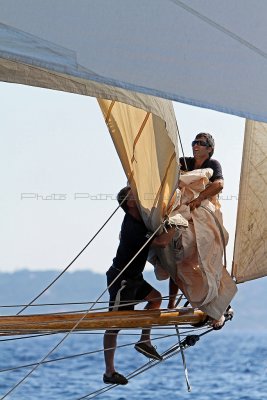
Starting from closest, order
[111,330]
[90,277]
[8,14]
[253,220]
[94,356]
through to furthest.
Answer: [8,14] → [111,330] → [253,220] → [94,356] → [90,277]

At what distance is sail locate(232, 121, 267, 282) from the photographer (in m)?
9.48

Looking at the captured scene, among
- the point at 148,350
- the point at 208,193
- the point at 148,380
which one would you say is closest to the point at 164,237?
the point at 208,193

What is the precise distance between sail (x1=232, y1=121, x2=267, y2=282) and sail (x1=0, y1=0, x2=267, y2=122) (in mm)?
2064

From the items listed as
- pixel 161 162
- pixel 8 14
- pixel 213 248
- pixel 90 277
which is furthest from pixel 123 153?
pixel 90 277

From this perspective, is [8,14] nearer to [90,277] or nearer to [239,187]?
[239,187]

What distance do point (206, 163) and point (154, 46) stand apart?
1.85 metres

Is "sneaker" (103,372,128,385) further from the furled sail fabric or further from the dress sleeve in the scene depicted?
the dress sleeve

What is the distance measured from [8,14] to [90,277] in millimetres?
142973

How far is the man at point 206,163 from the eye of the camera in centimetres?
859

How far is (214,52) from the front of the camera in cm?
722

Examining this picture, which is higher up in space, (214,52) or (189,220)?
(214,52)

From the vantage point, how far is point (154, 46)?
6961 millimetres

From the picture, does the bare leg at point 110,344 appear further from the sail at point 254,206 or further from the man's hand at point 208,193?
the sail at point 254,206

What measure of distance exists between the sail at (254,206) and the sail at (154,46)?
2064mm
